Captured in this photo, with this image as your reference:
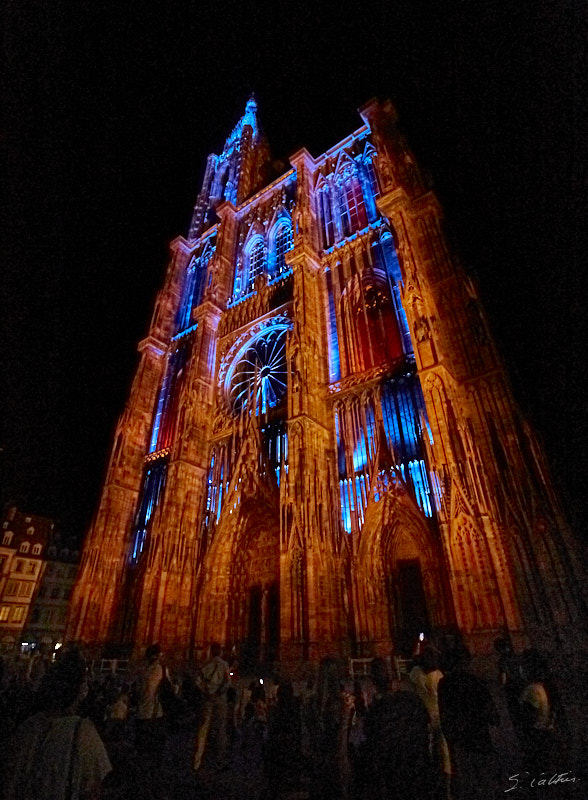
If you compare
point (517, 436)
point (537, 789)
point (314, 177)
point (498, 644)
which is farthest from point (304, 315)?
point (537, 789)

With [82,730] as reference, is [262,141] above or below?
above

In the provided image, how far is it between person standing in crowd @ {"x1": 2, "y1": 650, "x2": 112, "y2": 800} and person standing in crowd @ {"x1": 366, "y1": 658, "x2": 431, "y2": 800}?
2112 mm

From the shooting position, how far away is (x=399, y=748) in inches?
123

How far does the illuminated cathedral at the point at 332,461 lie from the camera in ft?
32.4

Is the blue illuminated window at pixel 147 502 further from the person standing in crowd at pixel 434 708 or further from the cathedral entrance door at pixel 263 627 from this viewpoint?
the person standing in crowd at pixel 434 708

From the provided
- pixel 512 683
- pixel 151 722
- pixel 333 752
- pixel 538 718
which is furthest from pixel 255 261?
pixel 538 718

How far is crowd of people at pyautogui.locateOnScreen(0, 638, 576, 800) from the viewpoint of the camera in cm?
297

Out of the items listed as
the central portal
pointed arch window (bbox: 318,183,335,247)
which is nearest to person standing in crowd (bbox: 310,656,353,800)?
the central portal

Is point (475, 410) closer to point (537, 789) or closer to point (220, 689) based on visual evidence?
point (537, 789)

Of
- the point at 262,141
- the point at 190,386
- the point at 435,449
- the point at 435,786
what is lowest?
the point at 435,786

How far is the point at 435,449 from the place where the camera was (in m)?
10.8

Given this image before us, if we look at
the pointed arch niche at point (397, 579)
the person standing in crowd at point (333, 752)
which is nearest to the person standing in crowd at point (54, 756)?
the person standing in crowd at point (333, 752)

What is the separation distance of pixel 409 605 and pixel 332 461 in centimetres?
488

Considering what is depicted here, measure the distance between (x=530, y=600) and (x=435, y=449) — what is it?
3.94 meters
